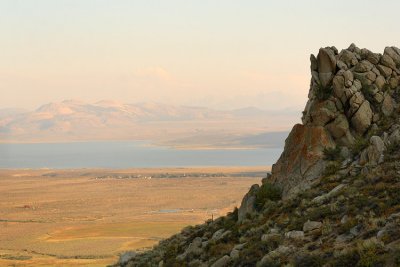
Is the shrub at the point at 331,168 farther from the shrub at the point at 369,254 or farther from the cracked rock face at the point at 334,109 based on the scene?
the shrub at the point at 369,254

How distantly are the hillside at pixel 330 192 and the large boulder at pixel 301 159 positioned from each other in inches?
1.7

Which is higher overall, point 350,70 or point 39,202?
point 350,70

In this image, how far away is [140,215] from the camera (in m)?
123

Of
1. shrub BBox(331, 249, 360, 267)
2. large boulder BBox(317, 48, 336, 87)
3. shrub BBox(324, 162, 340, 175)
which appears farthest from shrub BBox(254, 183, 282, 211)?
shrub BBox(331, 249, 360, 267)

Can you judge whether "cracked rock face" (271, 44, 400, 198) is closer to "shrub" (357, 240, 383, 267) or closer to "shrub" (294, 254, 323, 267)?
"shrub" (294, 254, 323, 267)

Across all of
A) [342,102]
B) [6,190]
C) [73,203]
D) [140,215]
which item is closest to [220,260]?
[342,102]

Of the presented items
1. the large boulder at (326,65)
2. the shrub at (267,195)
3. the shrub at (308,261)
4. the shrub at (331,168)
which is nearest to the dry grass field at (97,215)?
the shrub at (267,195)

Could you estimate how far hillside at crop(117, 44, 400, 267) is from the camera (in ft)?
49.2

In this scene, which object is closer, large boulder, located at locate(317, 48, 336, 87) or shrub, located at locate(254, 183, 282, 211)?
shrub, located at locate(254, 183, 282, 211)

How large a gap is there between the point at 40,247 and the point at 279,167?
73529 millimetres

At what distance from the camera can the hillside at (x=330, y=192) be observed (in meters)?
15.0

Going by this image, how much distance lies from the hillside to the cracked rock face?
0.04 m

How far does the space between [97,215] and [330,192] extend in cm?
11163

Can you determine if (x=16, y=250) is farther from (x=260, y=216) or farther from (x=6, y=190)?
(x=6, y=190)
